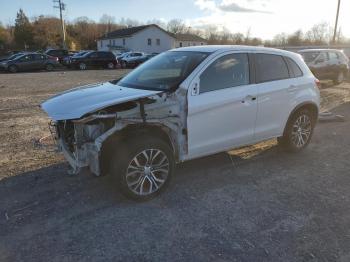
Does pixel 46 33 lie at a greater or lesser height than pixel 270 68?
greater

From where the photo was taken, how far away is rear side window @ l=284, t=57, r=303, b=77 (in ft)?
19.6

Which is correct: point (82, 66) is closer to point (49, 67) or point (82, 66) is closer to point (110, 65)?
point (110, 65)

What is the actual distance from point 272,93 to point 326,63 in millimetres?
11823

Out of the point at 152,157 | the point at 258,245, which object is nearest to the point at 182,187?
the point at 152,157

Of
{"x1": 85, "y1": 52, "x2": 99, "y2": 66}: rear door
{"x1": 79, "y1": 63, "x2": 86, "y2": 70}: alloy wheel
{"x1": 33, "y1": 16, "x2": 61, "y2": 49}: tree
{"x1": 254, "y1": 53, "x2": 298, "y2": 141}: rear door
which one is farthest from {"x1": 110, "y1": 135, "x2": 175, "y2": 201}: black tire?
{"x1": 33, "y1": 16, "x2": 61, "y2": 49}: tree

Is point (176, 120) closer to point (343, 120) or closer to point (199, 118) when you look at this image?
point (199, 118)

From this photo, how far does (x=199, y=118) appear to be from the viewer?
4.74m

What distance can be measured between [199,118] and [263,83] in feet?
4.55

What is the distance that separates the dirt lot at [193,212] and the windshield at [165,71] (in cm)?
142

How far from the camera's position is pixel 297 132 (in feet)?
20.5

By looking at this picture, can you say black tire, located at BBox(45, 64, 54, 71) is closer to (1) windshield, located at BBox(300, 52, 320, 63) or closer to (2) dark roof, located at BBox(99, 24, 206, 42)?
(1) windshield, located at BBox(300, 52, 320, 63)

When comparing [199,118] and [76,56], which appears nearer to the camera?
[199,118]

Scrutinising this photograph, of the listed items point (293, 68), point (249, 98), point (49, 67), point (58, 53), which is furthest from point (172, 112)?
point (58, 53)

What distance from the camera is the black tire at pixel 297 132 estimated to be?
240 inches
